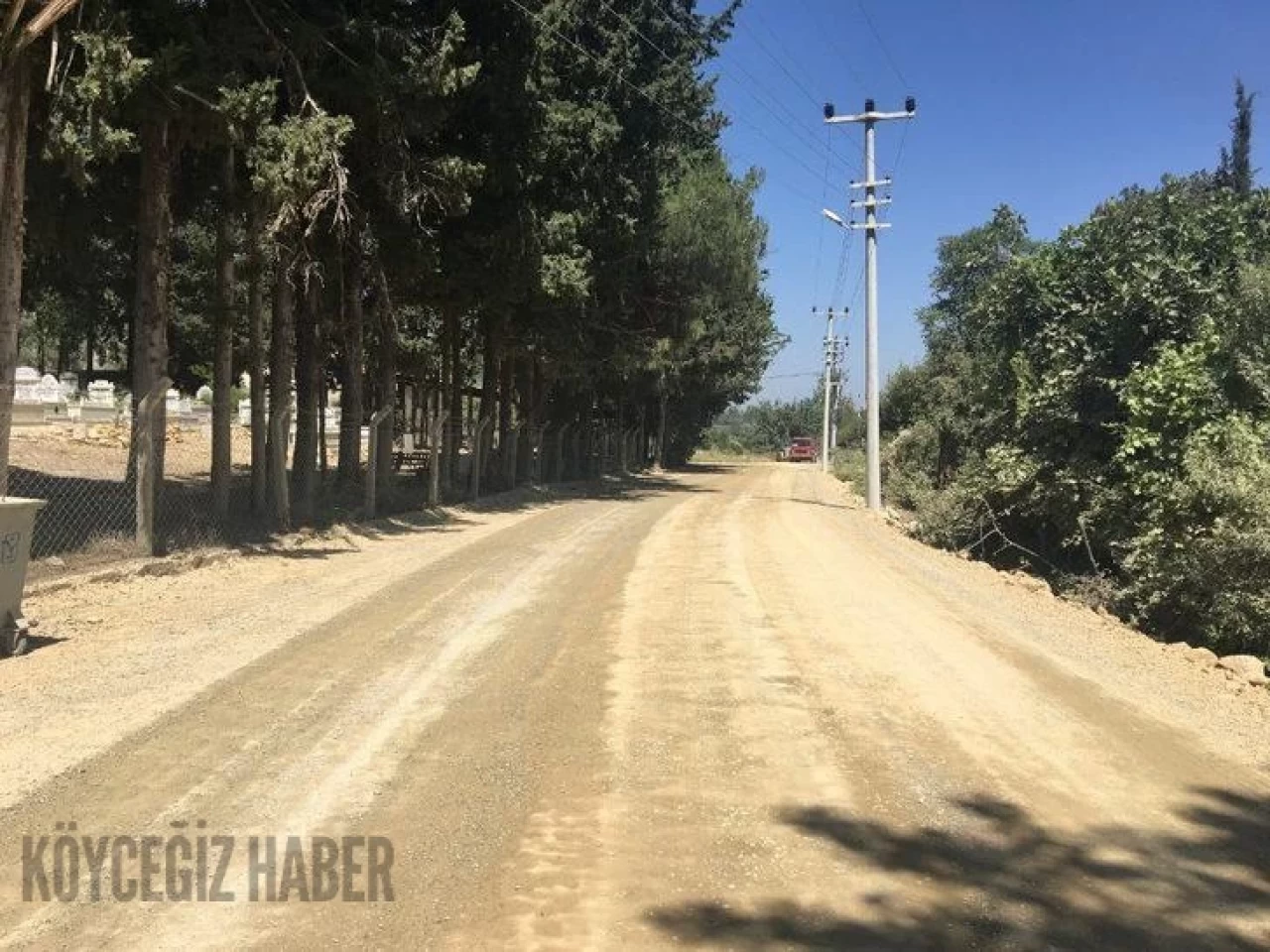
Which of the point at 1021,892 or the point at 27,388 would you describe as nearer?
the point at 1021,892

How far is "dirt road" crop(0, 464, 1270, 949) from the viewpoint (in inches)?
150

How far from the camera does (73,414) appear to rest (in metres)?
34.4

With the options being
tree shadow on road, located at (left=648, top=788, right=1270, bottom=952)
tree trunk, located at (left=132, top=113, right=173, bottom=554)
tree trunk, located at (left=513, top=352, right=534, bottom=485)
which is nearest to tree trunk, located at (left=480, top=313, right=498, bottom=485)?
tree trunk, located at (left=513, top=352, right=534, bottom=485)

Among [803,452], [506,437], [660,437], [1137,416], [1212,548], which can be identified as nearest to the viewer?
[1212,548]

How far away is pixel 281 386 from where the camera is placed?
16.3 metres

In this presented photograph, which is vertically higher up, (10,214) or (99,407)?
(10,214)

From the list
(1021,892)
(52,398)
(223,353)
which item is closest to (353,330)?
(223,353)

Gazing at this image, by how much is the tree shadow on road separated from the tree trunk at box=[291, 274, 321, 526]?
13.7 metres

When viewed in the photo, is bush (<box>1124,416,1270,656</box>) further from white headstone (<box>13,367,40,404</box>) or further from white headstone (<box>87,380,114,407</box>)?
white headstone (<box>87,380,114,407</box>)

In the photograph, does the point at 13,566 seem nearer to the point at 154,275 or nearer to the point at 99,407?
the point at 154,275

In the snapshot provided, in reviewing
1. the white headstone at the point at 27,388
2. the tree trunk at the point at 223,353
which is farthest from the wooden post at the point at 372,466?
the white headstone at the point at 27,388

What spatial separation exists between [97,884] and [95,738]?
1.93 m

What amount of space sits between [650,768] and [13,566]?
525cm

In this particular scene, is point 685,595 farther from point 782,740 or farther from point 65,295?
point 65,295
